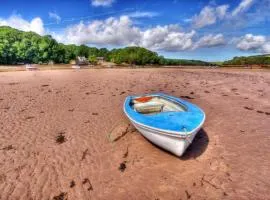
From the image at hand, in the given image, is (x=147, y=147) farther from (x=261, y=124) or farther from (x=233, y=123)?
(x=261, y=124)

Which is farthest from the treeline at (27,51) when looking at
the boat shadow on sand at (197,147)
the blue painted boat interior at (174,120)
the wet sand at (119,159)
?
the boat shadow on sand at (197,147)

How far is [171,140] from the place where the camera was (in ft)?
21.7

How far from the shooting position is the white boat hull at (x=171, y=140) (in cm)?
648

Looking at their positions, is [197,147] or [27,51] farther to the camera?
[27,51]

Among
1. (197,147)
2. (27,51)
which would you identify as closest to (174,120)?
(197,147)

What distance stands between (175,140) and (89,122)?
17.3 ft

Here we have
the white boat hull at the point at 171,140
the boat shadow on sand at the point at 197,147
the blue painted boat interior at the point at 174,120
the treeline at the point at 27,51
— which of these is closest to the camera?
the white boat hull at the point at 171,140

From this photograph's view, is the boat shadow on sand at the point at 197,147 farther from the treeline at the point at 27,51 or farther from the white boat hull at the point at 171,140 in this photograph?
the treeline at the point at 27,51

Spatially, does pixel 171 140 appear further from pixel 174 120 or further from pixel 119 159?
pixel 119 159

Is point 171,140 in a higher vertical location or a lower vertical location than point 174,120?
lower

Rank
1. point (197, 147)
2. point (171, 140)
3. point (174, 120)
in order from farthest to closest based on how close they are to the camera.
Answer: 1. point (197, 147)
2. point (174, 120)
3. point (171, 140)

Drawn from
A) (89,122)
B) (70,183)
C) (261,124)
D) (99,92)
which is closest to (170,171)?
(70,183)

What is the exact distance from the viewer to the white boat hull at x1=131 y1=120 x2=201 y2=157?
255 inches

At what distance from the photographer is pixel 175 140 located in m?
6.53
